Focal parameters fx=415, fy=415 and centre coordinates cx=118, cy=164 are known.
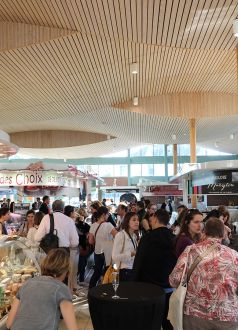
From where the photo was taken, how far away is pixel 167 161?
36375 millimetres

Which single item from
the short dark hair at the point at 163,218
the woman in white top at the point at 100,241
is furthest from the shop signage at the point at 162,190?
the short dark hair at the point at 163,218

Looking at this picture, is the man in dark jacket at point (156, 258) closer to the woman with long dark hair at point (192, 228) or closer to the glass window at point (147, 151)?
the woman with long dark hair at point (192, 228)

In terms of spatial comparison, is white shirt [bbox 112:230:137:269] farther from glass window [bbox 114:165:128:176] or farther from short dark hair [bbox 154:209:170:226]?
glass window [bbox 114:165:128:176]

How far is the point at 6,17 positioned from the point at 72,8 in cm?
144

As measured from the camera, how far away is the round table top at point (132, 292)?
3510 millimetres

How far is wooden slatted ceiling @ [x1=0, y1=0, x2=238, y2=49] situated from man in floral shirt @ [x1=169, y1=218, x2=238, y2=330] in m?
A: 4.26

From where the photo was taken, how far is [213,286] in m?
2.97

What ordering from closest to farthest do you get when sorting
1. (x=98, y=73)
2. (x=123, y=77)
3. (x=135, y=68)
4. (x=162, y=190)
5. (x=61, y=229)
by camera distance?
(x=61, y=229) → (x=135, y=68) → (x=98, y=73) → (x=123, y=77) → (x=162, y=190)

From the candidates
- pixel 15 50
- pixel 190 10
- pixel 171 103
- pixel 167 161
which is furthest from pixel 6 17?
pixel 167 161

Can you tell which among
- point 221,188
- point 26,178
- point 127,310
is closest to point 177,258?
point 127,310

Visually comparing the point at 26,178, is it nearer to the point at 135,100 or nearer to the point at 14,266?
the point at 135,100

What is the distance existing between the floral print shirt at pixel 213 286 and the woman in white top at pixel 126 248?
2246 millimetres

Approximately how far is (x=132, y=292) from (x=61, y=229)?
2.72m

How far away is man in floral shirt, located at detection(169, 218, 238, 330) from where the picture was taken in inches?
116
